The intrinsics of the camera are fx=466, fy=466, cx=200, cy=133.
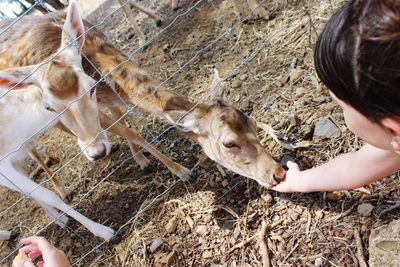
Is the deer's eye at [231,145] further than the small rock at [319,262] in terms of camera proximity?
Yes

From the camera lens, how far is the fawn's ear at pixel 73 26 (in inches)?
154

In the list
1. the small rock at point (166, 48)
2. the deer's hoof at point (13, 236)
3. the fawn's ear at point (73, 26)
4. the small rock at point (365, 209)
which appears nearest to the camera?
the small rock at point (365, 209)

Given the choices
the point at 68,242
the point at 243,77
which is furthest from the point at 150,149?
the point at 243,77

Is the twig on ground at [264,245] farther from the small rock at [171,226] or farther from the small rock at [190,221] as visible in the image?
the small rock at [171,226]

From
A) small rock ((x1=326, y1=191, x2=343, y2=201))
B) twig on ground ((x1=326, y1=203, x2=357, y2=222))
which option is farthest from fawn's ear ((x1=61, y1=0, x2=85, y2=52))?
twig on ground ((x1=326, y1=203, x2=357, y2=222))

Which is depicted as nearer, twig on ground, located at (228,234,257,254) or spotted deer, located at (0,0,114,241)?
twig on ground, located at (228,234,257,254)

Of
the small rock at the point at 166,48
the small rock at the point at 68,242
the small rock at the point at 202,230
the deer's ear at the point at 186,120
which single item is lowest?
the small rock at the point at 202,230

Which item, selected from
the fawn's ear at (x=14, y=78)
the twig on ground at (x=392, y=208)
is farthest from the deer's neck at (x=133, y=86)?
the twig on ground at (x=392, y=208)

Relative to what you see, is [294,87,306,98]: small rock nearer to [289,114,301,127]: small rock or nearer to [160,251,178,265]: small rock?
[289,114,301,127]: small rock

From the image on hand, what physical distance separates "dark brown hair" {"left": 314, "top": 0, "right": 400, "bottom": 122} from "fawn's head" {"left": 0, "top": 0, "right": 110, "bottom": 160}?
2.61 metres

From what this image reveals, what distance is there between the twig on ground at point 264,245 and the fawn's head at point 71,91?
1.48 m

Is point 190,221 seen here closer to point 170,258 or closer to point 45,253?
point 170,258

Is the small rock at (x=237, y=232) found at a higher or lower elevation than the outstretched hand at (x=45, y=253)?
lower

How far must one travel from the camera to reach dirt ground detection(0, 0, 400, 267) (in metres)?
3.08
